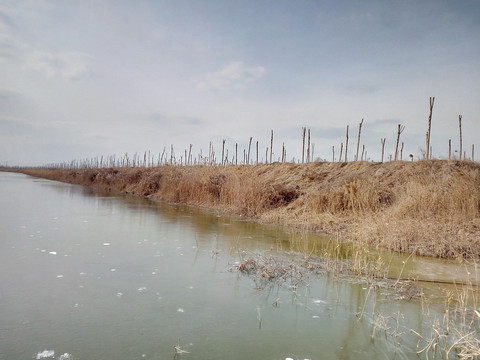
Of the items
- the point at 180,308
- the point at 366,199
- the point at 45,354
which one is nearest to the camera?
the point at 45,354

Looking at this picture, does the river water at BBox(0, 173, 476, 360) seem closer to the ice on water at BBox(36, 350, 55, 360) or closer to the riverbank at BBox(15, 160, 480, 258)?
the ice on water at BBox(36, 350, 55, 360)

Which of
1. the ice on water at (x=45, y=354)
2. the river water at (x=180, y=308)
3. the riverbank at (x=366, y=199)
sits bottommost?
the ice on water at (x=45, y=354)

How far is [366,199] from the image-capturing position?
10.9m

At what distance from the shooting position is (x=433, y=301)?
15.1 feet

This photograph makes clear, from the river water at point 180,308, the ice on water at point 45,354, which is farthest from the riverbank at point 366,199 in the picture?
the ice on water at point 45,354

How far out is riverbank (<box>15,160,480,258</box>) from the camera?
794 centimetres

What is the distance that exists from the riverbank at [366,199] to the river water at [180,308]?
1.33 m

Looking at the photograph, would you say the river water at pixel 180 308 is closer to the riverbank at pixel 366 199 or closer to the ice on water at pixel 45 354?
the ice on water at pixel 45 354

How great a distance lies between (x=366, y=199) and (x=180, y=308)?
28.4ft

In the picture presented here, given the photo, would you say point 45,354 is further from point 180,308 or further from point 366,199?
point 366,199

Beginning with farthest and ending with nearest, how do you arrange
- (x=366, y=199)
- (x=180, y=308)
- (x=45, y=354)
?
(x=366, y=199) < (x=180, y=308) < (x=45, y=354)

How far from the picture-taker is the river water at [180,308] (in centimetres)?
316

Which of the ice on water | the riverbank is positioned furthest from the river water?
the riverbank

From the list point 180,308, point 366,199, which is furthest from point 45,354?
point 366,199
